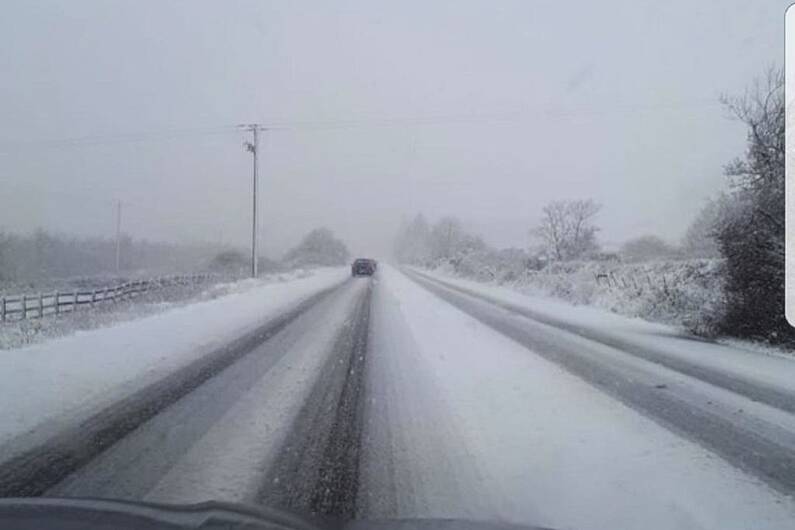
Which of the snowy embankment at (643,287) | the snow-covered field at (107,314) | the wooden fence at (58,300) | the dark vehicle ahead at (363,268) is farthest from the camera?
the dark vehicle ahead at (363,268)

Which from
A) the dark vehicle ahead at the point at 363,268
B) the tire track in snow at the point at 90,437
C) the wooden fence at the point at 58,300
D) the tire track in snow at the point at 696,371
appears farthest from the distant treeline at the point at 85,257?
the dark vehicle ahead at the point at 363,268

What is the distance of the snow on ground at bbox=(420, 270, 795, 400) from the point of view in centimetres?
850

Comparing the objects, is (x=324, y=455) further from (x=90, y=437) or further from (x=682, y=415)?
(x=682, y=415)

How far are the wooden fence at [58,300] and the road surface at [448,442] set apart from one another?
992 cm

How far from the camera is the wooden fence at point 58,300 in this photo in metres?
17.1

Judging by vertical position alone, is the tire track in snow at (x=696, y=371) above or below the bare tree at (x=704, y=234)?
below

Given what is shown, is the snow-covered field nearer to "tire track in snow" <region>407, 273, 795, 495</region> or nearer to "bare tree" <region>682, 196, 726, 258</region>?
"tire track in snow" <region>407, 273, 795, 495</region>

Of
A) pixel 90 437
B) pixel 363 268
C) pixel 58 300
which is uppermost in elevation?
pixel 363 268

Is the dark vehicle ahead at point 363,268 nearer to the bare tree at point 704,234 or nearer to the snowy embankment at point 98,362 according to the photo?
the snowy embankment at point 98,362

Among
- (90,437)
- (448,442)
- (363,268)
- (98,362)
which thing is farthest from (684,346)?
(363,268)

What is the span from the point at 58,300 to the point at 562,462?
1755 cm

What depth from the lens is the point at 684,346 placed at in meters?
11.3

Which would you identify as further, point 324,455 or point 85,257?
point 85,257

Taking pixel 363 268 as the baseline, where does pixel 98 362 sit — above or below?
below
